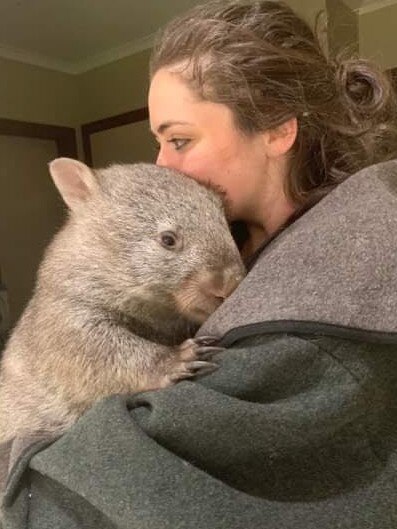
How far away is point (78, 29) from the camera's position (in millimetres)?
3881

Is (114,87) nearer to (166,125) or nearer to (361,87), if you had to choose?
(361,87)

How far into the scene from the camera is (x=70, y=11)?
3.56m

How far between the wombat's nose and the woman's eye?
0.31 metres

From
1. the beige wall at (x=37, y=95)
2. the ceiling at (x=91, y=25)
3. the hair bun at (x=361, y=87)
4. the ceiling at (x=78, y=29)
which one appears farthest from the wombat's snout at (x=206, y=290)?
the beige wall at (x=37, y=95)

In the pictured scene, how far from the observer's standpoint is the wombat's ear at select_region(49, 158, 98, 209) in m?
1.33

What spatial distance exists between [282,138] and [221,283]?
1.18 feet

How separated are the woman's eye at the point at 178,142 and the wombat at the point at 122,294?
0.07 metres

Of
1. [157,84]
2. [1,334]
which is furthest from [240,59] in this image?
[1,334]

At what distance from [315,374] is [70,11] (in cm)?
314

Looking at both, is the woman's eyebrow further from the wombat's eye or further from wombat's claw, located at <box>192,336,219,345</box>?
wombat's claw, located at <box>192,336,219,345</box>

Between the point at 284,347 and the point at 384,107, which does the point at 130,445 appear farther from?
the point at 384,107

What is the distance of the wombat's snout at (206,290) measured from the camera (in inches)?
44.7

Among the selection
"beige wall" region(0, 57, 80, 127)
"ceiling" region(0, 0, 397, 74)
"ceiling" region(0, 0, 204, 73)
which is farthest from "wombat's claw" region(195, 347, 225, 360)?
"beige wall" region(0, 57, 80, 127)

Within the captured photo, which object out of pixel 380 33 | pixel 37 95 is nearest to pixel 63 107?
pixel 37 95
